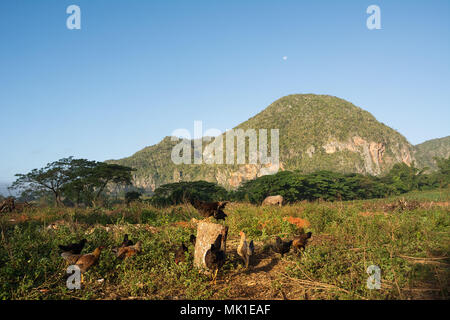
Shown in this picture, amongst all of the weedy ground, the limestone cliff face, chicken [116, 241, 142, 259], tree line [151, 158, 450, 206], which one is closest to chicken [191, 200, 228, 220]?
the weedy ground

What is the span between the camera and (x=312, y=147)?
69.9 m

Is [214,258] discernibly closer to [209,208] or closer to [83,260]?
[209,208]

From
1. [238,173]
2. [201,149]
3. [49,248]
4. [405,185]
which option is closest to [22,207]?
[49,248]

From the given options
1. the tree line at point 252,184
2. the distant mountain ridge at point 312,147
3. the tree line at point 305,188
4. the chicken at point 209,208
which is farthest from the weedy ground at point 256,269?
the distant mountain ridge at point 312,147

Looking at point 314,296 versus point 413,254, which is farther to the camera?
point 413,254

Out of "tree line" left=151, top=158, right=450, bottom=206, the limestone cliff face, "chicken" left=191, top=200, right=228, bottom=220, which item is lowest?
"tree line" left=151, top=158, right=450, bottom=206

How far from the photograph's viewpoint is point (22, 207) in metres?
11.9

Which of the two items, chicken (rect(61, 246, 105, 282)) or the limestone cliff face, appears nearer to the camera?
chicken (rect(61, 246, 105, 282))

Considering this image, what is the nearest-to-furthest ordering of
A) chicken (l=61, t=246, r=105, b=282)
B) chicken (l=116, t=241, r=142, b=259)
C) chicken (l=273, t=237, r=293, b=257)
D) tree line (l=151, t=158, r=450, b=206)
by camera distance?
chicken (l=61, t=246, r=105, b=282) < chicken (l=116, t=241, r=142, b=259) < chicken (l=273, t=237, r=293, b=257) < tree line (l=151, t=158, r=450, b=206)

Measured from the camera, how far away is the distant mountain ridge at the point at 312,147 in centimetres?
6794

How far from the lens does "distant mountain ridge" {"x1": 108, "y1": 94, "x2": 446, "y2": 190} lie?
223ft

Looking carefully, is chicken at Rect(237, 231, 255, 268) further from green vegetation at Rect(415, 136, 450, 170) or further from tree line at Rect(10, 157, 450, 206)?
green vegetation at Rect(415, 136, 450, 170)
